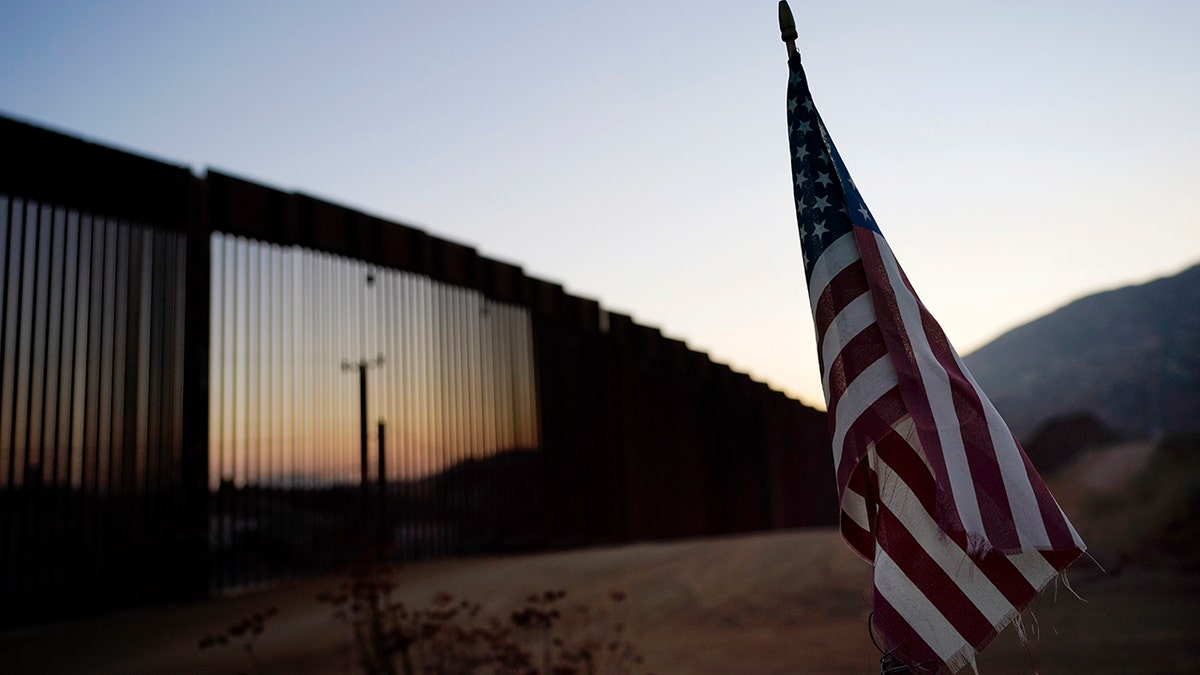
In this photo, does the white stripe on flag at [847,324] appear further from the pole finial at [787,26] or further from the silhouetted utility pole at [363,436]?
the silhouetted utility pole at [363,436]

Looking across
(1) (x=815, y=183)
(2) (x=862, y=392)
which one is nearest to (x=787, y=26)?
(1) (x=815, y=183)

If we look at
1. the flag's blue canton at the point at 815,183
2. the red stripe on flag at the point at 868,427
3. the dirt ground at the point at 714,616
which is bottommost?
the dirt ground at the point at 714,616

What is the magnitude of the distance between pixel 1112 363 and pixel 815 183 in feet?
66.7

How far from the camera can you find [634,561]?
1309 cm

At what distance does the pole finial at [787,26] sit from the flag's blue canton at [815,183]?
6 cm

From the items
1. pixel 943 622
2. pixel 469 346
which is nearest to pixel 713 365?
pixel 469 346

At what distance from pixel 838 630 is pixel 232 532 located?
6.31 meters

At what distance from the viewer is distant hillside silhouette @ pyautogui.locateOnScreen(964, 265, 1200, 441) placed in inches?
758

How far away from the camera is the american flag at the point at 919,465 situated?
3.29 meters

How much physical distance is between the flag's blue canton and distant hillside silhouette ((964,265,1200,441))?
17.0 m

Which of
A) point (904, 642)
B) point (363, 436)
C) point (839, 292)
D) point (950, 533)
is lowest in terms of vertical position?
point (904, 642)

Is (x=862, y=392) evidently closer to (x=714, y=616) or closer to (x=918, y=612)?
(x=918, y=612)

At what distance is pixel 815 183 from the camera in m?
3.81

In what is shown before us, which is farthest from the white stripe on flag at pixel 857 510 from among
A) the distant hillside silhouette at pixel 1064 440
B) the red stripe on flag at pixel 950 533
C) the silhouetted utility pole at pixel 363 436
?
the distant hillside silhouette at pixel 1064 440
